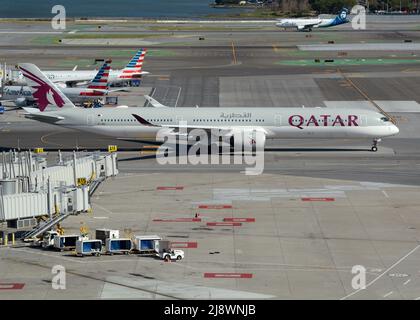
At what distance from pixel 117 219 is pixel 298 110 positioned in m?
32.2

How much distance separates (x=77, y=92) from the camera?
136 meters

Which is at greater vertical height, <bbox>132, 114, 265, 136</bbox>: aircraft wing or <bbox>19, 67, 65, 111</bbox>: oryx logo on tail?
<bbox>19, 67, 65, 111</bbox>: oryx logo on tail

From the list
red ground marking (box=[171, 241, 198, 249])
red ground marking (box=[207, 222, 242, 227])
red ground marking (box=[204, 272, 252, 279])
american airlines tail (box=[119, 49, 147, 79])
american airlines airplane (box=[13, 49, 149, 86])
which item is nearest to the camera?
red ground marking (box=[204, 272, 252, 279])

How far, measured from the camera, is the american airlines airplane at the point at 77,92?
136 metres

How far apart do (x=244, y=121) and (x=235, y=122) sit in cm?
91

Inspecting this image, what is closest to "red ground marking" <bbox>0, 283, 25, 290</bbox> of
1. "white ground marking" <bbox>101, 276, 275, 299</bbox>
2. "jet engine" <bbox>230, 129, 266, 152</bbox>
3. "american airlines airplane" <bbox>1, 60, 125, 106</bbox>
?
"white ground marking" <bbox>101, 276, 275, 299</bbox>

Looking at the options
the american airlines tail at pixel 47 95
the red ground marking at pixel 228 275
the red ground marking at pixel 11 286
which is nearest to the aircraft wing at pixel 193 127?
the american airlines tail at pixel 47 95

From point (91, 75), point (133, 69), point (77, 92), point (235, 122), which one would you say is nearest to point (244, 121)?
point (235, 122)

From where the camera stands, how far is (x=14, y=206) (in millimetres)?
67375

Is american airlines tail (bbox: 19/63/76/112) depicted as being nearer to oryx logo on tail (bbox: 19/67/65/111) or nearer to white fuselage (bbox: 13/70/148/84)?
oryx logo on tail (bbox: 19/67/65/111)

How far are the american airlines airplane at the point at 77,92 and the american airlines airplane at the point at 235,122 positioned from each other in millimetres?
30784

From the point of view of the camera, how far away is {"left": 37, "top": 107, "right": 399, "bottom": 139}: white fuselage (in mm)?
103188

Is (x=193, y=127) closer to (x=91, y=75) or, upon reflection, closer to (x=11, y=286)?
(x=11, y=286)

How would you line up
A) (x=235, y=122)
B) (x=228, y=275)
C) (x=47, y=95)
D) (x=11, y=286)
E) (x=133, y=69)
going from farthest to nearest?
(x=133, y=69) < (x=47, y=95) < (x=235, y=122) < (x=228, y=275) < (x=11, y=286)
